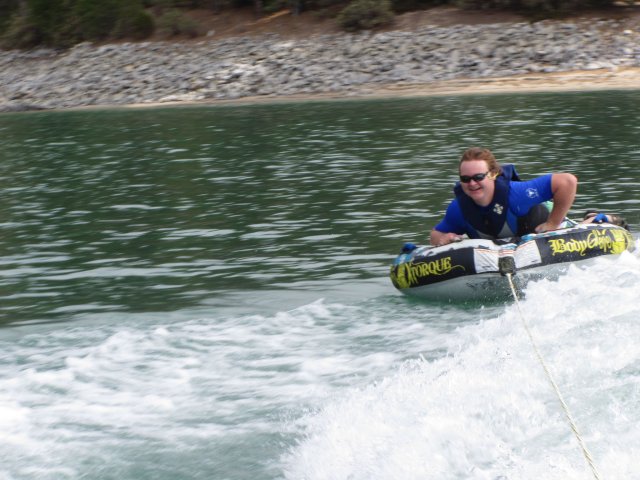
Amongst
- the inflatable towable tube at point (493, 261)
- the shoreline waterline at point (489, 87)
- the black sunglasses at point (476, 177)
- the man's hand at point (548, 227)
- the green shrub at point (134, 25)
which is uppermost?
the black sunglasses at point (476, 177)

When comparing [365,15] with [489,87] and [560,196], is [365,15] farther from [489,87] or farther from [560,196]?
[560,196]

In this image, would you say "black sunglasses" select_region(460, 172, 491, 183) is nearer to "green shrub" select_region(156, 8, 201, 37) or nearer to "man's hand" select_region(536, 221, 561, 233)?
"man's hand" select_region(536, 221, 561, 233)

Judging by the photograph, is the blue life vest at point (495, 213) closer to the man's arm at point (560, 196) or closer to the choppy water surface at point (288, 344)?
the man's arm at point (560, 196)

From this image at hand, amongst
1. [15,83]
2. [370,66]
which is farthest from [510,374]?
[15,83]

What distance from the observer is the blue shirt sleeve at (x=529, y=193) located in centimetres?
959

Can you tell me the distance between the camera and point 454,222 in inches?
398

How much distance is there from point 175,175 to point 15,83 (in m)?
30.3

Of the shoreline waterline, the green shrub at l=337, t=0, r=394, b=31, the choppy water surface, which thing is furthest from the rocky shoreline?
the choppy water surface

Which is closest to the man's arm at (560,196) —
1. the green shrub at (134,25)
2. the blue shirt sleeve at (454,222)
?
the blue shirt sleeve at (454,222)

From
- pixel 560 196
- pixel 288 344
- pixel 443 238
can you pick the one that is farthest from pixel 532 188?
Answer: pixel 288 344

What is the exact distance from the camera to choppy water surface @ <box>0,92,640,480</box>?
595cm

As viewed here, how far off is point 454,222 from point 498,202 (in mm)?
559

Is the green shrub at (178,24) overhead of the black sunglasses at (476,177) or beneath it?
beneath

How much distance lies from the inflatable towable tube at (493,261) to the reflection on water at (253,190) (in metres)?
0.70
